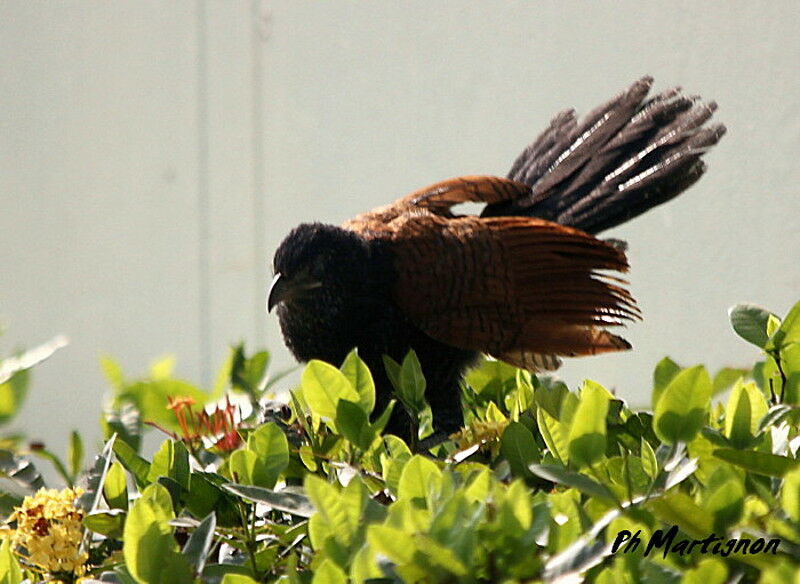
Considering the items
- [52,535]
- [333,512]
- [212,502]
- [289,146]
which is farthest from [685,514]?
[289,146]

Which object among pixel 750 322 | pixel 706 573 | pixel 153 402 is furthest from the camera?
pixel 153 402

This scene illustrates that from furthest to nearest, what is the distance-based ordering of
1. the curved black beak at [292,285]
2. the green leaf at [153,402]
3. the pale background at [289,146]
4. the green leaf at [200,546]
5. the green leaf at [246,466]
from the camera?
the pale background at [289,146] < the curved black beak at [292,285] < the green leaf at [153,402] < the green leaf at [246,466] < the green leaf at [200,546]

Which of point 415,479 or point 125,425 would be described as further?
point 125,425

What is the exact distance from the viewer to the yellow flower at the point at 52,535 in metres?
1.10

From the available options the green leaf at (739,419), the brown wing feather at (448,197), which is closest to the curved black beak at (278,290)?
the brown wing feather at (448,197)

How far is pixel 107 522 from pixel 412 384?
384mm

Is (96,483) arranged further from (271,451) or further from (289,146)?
(289,146)

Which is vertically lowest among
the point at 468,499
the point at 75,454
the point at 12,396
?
the point at 12,396

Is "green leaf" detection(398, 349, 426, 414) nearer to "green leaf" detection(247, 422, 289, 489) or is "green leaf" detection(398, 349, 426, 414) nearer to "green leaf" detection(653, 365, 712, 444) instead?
A: "green leaf" detection(247, 422, 289, 489)

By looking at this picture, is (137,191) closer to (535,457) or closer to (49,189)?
(49,189)

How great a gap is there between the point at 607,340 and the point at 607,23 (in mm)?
1280

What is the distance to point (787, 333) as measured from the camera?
3.89ft

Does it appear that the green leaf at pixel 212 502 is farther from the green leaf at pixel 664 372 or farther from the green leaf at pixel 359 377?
the green leaf at pixel 664 372

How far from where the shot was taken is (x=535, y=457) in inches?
43.6
